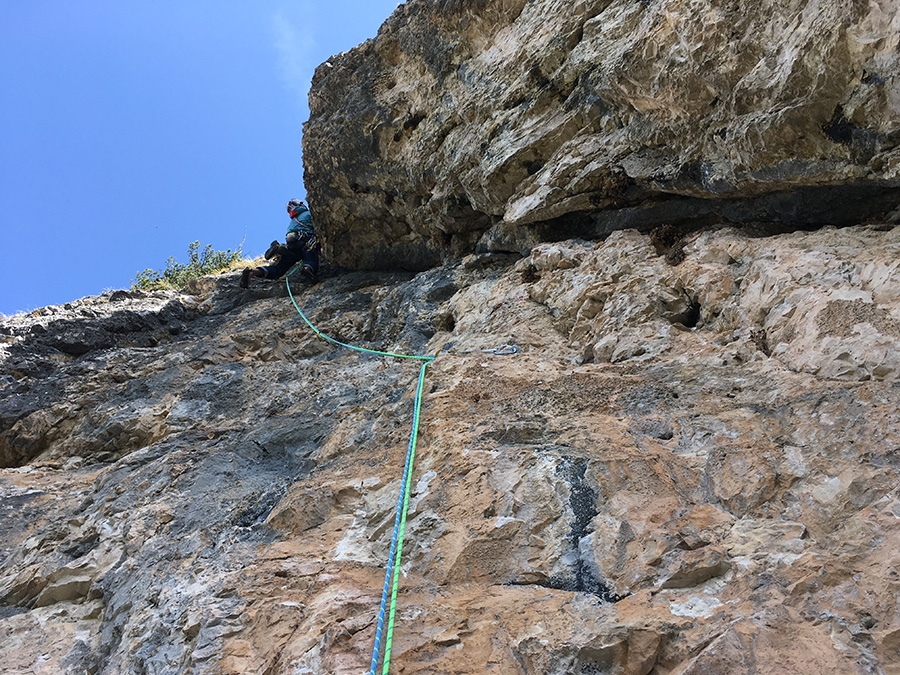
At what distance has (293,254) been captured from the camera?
12.1 m

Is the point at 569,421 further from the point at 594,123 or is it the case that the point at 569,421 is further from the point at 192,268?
the point at 192,268

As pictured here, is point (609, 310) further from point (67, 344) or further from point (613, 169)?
point (67, 344)

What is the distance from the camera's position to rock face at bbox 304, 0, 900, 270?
4.18 m

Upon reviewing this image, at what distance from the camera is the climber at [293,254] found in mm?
11477

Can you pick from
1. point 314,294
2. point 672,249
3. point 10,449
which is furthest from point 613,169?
point 10,449

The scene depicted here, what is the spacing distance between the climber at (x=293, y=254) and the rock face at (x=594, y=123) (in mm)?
537

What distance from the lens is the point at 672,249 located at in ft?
18.9

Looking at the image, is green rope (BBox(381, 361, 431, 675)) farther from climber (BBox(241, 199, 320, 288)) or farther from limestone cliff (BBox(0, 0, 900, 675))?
climber (BBox(241, 199, 320, 288))

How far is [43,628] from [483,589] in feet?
11.5

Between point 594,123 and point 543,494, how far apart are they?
16.7 feet

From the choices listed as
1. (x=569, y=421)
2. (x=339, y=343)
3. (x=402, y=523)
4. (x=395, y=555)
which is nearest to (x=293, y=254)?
(x=339, y=343)

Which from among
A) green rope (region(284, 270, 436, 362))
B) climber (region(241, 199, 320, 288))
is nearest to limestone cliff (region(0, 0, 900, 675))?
green rope (region(284, 270, 436, 362))

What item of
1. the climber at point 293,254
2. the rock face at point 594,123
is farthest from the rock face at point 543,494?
the climber at point 293,254

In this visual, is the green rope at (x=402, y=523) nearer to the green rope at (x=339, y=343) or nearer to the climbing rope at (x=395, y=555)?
the climbing rope at (x=395, y=555)
